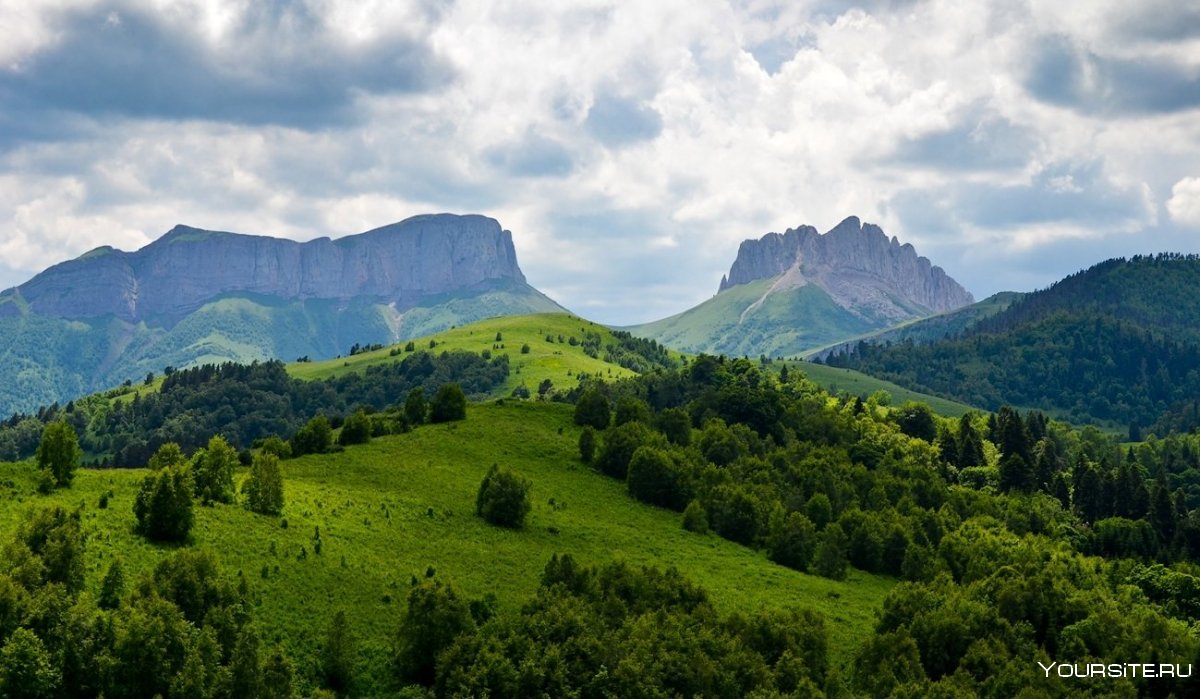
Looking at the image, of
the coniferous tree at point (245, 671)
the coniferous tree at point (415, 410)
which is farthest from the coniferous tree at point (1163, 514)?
the coniferous tree at point (245, 671)

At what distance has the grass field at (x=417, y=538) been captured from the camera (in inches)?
3622

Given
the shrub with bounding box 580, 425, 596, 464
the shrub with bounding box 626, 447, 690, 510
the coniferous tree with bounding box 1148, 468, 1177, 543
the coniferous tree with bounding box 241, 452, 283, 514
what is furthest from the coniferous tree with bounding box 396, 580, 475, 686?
the coniferous tree with bounding box 1148, 468, 1177, 543

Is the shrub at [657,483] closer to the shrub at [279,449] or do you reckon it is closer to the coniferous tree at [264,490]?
the shrub at [279,449]

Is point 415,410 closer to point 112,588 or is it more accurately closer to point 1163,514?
point 112,588

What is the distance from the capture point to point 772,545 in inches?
5659

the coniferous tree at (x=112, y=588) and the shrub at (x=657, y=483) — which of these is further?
the shrub at (x=657, y=483)

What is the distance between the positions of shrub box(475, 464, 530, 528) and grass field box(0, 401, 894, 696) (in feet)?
7.57

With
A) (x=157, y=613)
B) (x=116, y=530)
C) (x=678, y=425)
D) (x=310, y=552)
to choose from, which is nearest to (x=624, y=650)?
(x=310, y=552)

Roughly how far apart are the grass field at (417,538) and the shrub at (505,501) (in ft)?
7.57

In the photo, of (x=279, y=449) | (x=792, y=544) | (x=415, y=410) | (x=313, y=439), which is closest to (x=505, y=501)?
(x=313, y=439)

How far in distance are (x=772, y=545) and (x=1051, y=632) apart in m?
39.6

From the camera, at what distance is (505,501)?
5044 inches

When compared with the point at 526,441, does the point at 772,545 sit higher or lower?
lower

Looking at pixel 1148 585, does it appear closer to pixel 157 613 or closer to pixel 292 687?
pixel 292 687
